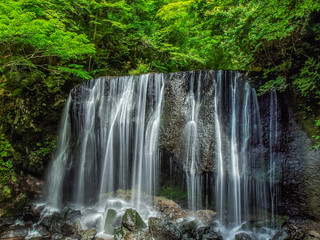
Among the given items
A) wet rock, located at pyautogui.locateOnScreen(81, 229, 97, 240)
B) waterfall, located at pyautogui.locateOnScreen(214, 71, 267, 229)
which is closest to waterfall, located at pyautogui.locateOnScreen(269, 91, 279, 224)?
waterfall, located at pyautogui.locateOnScreen(214, 71, 267, 229)

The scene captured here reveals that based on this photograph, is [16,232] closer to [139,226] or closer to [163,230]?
[139,226]

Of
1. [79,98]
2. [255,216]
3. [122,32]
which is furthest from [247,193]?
[122,32]

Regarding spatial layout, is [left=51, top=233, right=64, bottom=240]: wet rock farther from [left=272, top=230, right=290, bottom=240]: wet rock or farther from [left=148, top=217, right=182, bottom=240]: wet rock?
[left=272, top=230, right=290, bottom=240]: wet rock

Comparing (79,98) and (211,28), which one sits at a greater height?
(211,28)

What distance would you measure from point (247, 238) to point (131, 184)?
361 cm

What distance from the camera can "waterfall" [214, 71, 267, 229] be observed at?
17.8ft

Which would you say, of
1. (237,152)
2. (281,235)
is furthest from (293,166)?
(281,235)

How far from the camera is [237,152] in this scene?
222 inches

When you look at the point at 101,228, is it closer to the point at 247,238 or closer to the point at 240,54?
the point at 247,238

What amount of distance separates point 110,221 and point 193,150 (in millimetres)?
3039

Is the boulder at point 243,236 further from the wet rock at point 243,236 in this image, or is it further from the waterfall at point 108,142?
the waterfall at point 108,142

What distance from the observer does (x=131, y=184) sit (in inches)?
255

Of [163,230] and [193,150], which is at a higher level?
[193,150]

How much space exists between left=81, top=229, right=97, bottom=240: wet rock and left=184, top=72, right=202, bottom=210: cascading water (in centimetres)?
270
